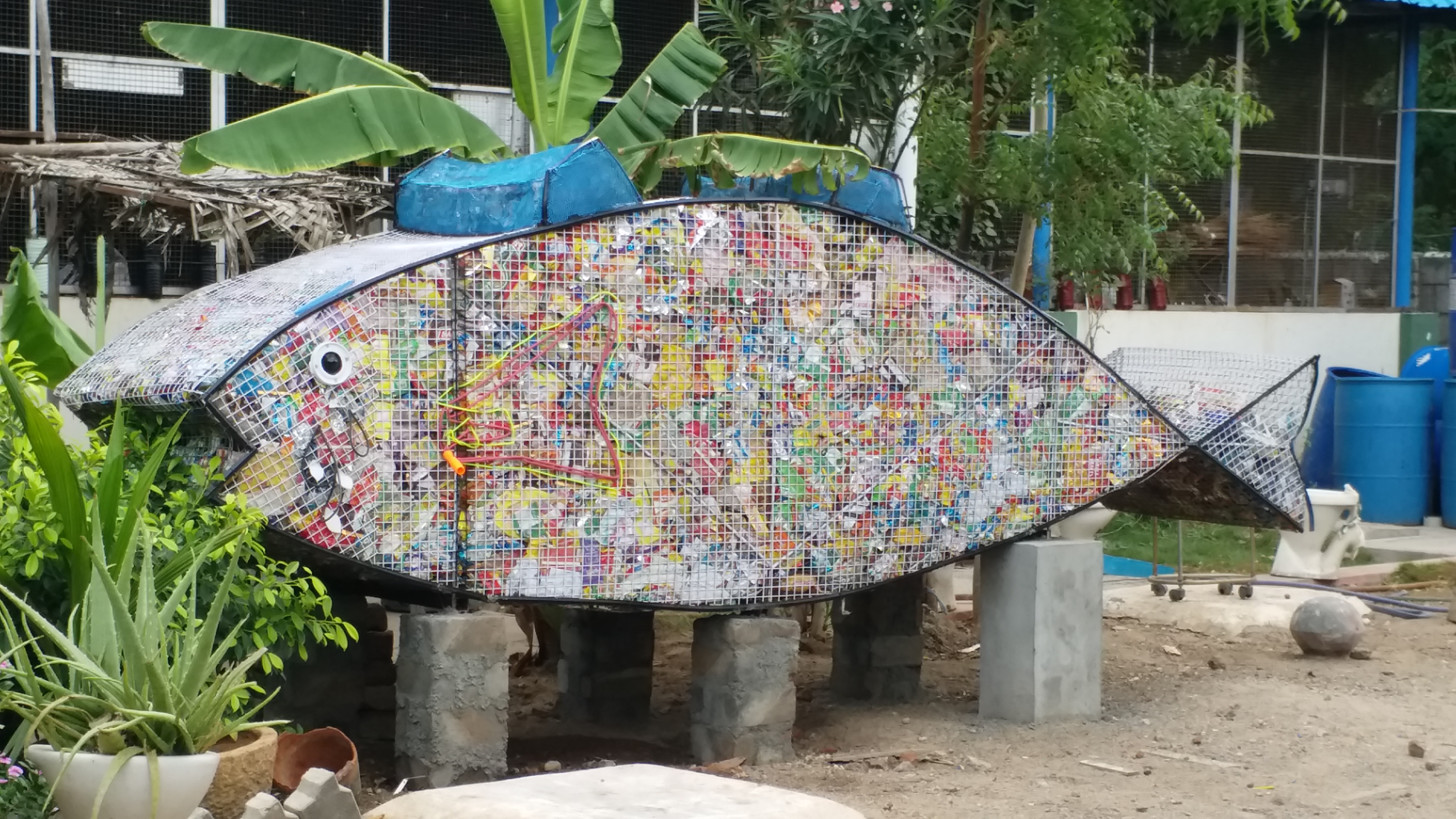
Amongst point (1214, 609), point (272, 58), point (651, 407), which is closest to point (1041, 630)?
point (651, 407)

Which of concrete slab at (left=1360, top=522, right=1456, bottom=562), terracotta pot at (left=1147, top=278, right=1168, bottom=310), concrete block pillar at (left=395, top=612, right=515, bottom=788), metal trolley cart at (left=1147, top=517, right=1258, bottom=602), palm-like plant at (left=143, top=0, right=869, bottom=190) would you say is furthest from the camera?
terracotta pot at (left=1147, top=278, right=1168, bottom=310)

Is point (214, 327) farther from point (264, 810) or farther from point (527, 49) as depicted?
point (527, 49)

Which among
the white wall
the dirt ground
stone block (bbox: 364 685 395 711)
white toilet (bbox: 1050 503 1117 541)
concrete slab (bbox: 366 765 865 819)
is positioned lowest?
the dirt ground

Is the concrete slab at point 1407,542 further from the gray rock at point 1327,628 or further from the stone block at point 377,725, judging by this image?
the stone block at point 377,725

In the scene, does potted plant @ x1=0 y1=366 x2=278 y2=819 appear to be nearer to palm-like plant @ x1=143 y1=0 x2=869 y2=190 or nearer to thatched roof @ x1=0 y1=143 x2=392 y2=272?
palm-like plant @ x1=143 y1=0 x2=869 y2=190

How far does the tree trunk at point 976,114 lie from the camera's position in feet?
28.6

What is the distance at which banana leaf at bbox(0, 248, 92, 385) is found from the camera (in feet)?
23.4

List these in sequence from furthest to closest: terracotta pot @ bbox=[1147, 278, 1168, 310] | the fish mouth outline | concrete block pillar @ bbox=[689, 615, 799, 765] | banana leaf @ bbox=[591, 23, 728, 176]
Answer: terracotta pot @ bbox=[1147, 278, 1168, 310] < banana leaf @ bbox=[591, 23, 728, 176] < concrete block pillar @ bbox=[689, 615, 799, 765] < the fish mouth outline

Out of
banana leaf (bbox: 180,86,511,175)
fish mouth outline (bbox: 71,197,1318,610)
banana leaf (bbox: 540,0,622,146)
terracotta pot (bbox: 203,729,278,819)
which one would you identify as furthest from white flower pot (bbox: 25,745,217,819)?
banana leaf (bbox: 540,0,622,146)

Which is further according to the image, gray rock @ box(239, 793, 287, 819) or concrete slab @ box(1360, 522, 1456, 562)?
concrete slab @ box(1360, 522, 1456, 562)

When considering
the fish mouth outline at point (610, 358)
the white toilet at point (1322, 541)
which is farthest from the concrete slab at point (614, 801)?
the white toilet at point (1322, 541)

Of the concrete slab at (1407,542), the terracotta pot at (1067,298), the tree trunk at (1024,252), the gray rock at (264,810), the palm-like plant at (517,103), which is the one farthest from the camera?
the terracotta pot at (1067,298)

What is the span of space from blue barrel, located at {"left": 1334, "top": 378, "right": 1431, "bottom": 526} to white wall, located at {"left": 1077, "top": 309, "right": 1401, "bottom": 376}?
0.87 metres

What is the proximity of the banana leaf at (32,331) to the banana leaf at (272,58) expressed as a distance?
1.27m
